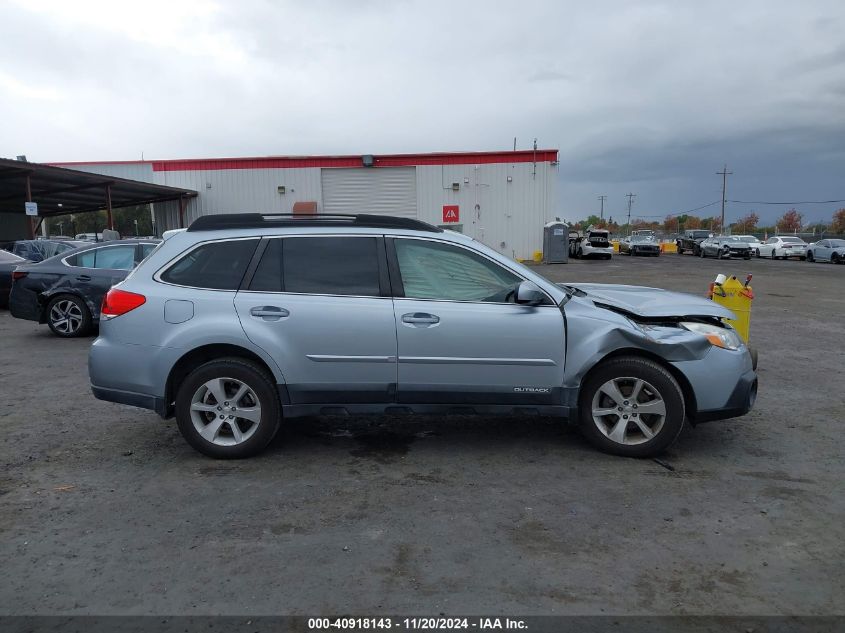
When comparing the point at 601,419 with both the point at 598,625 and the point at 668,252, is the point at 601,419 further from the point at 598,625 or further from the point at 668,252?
the point at 668,252

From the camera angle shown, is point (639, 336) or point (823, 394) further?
point (823, 394)

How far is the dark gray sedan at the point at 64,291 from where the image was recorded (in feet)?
32.9

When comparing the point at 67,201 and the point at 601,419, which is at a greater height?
the point at 67,201

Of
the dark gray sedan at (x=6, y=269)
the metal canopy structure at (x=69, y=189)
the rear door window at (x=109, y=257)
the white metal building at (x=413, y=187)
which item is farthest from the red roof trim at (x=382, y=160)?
the rear door window at (x=109, y=257)

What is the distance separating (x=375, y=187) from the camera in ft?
105

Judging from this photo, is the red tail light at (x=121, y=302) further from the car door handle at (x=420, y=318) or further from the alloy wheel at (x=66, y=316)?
the alloy wheel at (x=66, y=316)

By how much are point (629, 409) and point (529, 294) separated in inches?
43.6

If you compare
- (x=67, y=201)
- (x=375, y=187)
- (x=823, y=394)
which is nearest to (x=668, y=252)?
(x=375, y=187)

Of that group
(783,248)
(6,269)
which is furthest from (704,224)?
(6,269)

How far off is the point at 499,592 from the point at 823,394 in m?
5.15

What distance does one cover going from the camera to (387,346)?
4.46 meters

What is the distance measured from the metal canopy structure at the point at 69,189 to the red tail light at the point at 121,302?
18.9 meters

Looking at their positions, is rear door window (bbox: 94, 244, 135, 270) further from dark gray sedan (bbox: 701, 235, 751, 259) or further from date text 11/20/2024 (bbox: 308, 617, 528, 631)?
dark gray sedan (bbox: 701, 235, 751, 259)

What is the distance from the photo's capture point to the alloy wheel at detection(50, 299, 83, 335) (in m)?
10.1
